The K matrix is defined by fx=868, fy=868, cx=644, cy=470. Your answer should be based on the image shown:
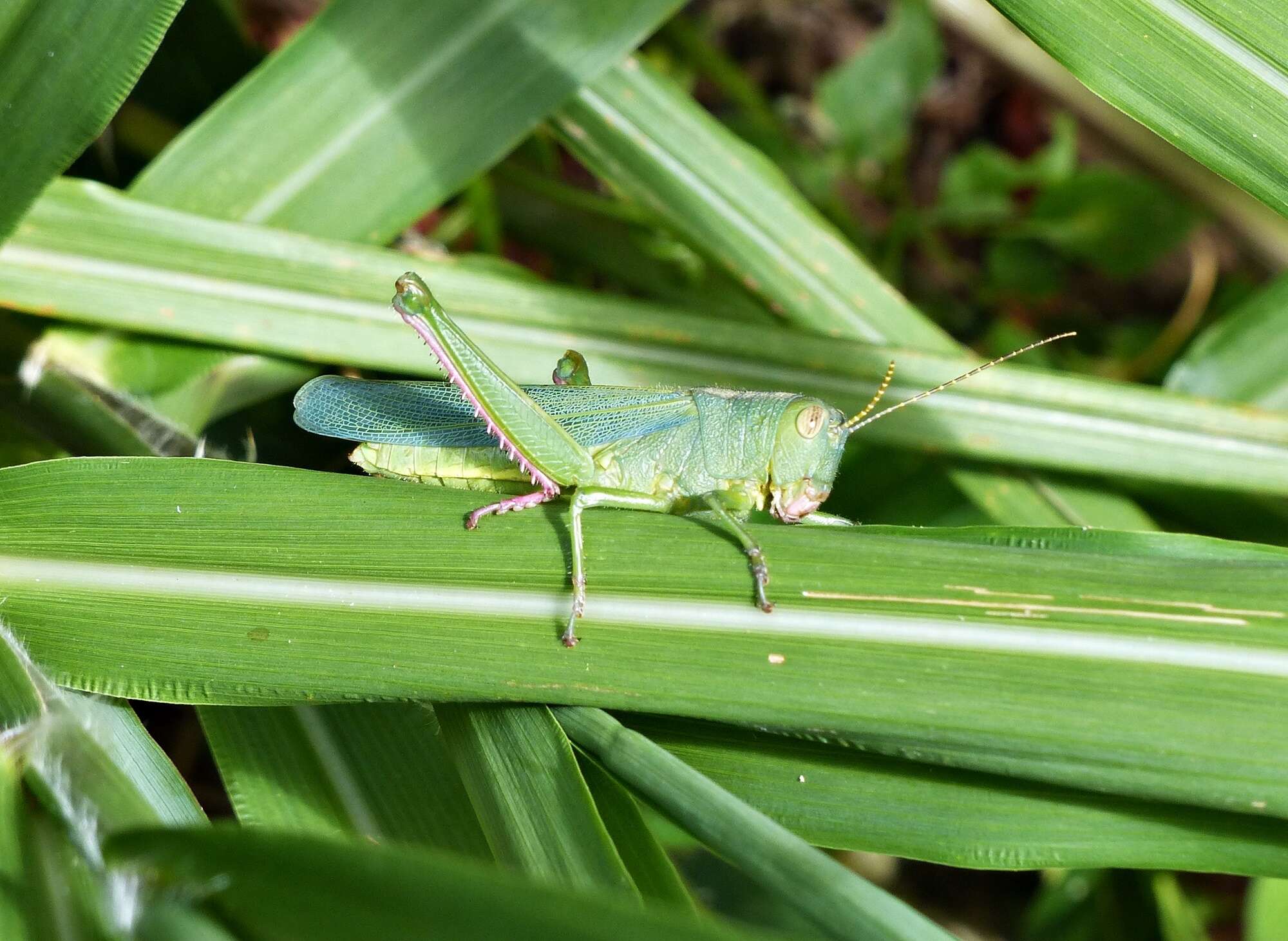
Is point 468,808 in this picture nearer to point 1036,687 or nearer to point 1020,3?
point 1036,687

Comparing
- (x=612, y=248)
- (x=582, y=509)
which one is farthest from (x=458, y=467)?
(x=612, y=248)

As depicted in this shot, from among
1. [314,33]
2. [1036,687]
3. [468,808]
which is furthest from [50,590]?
[1036,687]

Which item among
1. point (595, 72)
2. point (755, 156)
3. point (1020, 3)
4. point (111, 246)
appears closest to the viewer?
point (1020, 3)

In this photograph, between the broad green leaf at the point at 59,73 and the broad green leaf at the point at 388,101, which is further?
the broad green leaf at the point at 388,101

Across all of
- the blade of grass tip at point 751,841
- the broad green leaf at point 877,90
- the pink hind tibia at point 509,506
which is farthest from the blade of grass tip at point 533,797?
the broad green leaf at point 877,90

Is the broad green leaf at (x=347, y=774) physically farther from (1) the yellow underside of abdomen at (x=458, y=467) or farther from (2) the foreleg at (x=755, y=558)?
(2) the foreleg at (x=755, y=558)

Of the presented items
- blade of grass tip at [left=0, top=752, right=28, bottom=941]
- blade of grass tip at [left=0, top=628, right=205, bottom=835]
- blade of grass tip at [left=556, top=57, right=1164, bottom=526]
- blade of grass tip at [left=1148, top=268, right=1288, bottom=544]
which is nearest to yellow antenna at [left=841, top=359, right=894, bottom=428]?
blade of grass tip at [left=556, top=57, right=1164, bottom=526]
